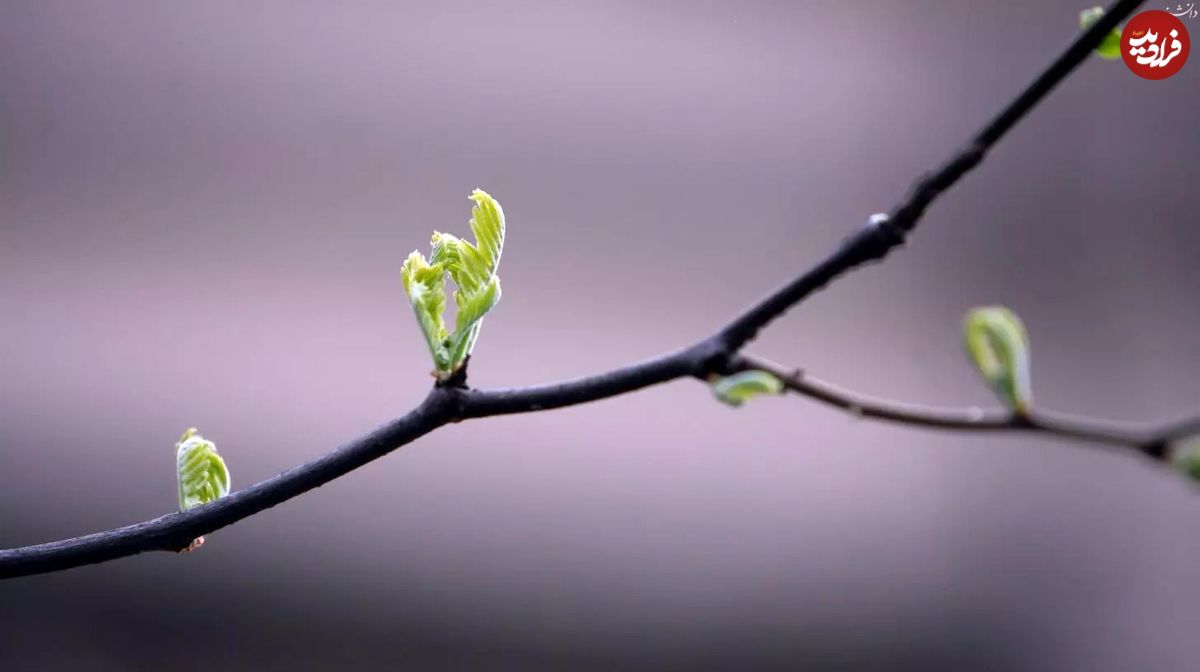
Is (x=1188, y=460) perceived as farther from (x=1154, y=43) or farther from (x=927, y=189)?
(x=1154, y=43)

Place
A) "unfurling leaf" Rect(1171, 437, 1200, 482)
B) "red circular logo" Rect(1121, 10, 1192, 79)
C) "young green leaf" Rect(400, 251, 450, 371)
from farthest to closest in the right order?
"red circular logo" Rect(1121, 10, 1192, 79), "young green leaf" Rect(400, 251, 450, 371), "unfurling leaf" Rect(1171, 437, 1200, 482)

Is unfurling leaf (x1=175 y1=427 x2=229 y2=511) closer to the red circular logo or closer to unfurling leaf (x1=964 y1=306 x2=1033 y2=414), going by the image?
unfurling leaf (x1=964 y1=306 x2=1033 y2=414)

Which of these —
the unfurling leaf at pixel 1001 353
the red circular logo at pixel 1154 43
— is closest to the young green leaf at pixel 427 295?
the unfurling leaf at pixel 1001 353

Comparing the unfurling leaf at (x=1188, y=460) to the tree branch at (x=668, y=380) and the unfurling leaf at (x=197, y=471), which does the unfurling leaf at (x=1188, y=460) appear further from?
the unfurling leaf at (x=197, y=471)

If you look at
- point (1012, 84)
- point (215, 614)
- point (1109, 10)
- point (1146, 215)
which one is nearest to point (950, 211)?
point (1012, 84)

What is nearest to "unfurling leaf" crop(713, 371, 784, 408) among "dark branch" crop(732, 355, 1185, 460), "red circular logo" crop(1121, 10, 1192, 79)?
"dark branch" crop(732, 355, 1185, 460)

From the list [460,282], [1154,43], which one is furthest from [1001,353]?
[1154,43]

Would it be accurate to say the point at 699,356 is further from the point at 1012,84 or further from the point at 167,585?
the point at 1012,84
